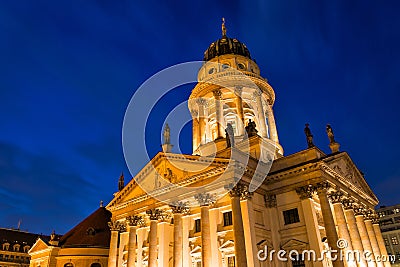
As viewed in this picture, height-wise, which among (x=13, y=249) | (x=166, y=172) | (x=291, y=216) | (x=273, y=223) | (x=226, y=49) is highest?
(x=226, y=49)

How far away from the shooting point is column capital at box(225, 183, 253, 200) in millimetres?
29406

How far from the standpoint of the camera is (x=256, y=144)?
37312mm

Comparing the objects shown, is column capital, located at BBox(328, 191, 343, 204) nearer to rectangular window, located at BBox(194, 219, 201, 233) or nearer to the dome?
rectangular window, located at BBox(194, 219, 201, 233)

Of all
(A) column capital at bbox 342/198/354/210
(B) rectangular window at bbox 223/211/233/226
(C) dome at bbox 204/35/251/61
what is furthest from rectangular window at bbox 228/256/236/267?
(C) dome at bbox 204/35/251/61

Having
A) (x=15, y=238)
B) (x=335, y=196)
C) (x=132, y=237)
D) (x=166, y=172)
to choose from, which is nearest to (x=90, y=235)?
(x=132, y=237)

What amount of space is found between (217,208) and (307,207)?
8.43m

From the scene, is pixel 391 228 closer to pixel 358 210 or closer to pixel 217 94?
pixel 358 210

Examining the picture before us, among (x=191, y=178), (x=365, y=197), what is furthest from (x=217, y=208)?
(x=365, y=197)

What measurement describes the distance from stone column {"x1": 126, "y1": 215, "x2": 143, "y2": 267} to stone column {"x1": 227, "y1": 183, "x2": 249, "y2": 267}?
13.6 meters

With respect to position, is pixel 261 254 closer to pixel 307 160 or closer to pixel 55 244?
pixel 307 160

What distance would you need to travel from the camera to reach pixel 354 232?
33938 millimetres

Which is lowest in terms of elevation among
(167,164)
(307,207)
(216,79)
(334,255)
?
(334,255)

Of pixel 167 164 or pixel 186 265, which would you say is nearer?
pixel 186 265

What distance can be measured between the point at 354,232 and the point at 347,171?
6.64 metres
